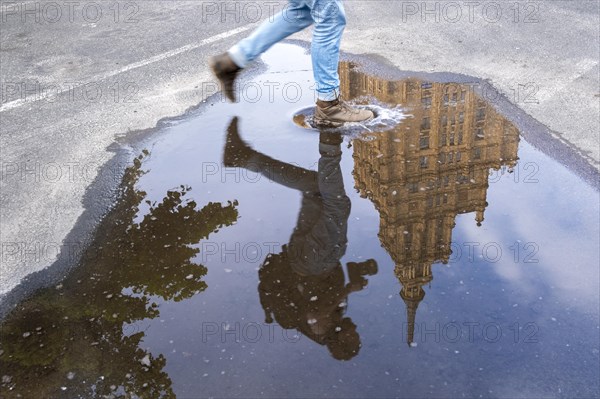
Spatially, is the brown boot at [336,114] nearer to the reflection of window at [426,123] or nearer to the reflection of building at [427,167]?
the reflection of building at [427,167]

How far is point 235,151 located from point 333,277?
71.9 inches

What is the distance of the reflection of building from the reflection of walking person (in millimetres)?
412

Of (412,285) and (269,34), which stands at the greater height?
(269,34)

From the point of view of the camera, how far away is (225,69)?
5750mm

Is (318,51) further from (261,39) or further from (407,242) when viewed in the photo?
(407,242)

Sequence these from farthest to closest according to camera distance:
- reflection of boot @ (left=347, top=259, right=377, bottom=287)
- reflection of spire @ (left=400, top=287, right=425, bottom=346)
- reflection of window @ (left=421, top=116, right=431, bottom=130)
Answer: reflection of window @ (left=421, top=116, right=431, bottom=130) → reflection of boot @ (left=347, top=259, right=377, bottom=287) → reflection of spire @ (left=400, top=287, right=425, bottom=346)

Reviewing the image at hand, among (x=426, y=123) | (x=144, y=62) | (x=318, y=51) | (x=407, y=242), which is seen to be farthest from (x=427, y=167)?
(x=144, y=62)

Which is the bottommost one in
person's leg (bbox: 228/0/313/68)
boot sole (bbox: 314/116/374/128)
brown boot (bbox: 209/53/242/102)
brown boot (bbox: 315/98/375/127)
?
boot sole (bbox: 314/116/374/128)

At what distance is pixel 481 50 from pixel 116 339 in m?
5.04

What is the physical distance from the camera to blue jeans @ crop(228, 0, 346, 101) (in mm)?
5281

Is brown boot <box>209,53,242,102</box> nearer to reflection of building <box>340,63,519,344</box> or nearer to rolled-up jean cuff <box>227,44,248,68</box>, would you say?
rolled-up jean cuff <box>227,44,248,68</box>

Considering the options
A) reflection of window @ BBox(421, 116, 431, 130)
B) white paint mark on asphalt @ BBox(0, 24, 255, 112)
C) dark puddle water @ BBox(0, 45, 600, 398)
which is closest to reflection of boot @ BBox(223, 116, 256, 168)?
dark puddle water @ BBox(0, 45, 600, 398)

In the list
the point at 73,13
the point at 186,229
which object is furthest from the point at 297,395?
the point at 73,13

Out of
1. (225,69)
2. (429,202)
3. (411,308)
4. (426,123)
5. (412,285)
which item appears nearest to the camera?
(411,308)
